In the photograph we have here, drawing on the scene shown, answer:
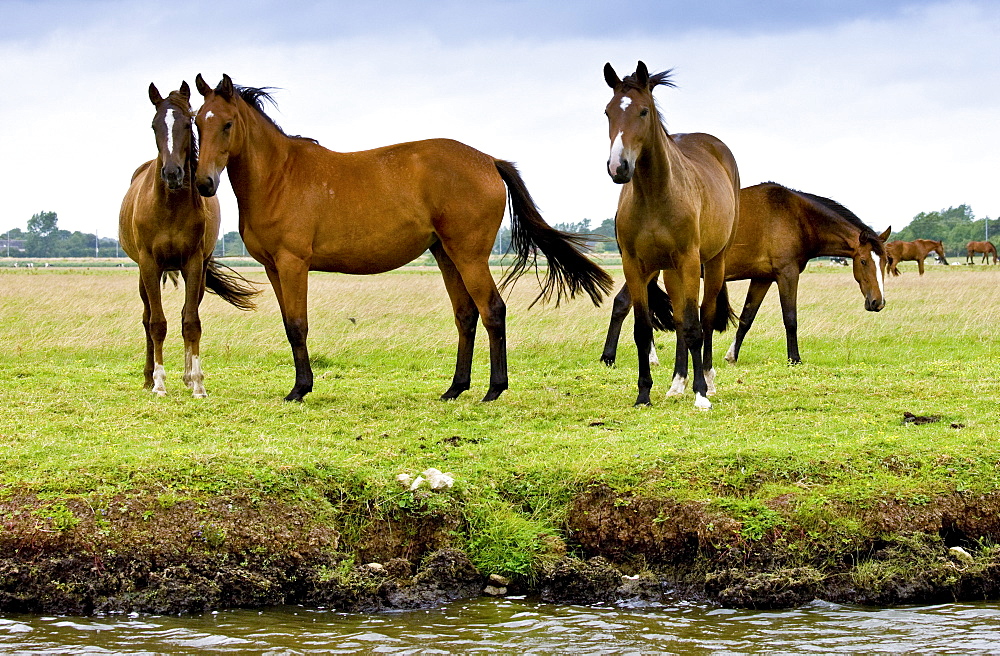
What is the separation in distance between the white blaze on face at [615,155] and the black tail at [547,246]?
6.13 feet

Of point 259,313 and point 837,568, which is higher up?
point 259,313

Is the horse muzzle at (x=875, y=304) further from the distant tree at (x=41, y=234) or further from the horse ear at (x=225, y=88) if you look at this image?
the distant tree at (x=41, y=234)

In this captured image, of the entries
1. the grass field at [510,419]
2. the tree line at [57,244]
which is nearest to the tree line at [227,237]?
the tree line at [57,244]

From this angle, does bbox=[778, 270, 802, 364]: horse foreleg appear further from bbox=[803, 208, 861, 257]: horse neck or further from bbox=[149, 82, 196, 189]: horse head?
bbox=[149, 82, 196, 189]: horse head

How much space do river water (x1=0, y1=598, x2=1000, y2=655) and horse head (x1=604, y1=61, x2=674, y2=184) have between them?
3.54m

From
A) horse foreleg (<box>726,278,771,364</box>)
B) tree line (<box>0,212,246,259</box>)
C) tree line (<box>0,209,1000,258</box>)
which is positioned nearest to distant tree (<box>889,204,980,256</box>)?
tree line (<box>0,209,1000,258</box>)

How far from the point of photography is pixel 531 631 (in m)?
4.73

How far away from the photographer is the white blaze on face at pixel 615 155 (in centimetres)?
759

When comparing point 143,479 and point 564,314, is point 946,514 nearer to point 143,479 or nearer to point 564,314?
point 143,479

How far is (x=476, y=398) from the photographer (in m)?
9.26

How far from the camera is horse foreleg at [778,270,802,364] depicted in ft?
39.1

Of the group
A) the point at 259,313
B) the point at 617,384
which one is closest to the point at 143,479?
the point at 617,384

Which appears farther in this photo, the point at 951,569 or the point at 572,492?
the point at 572,492

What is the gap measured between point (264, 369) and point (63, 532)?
22.0 ft
